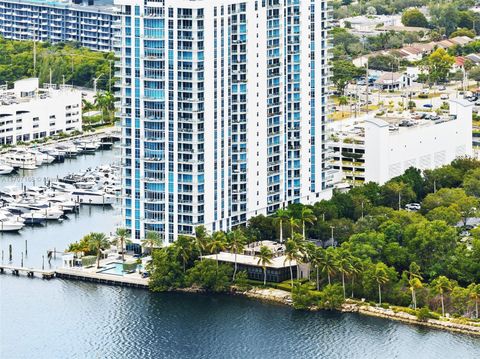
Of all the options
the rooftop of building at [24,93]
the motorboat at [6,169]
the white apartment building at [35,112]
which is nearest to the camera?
the motorboat at [6,169]

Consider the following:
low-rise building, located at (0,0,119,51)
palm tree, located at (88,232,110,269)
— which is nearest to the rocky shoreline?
palm tree, located at (88,232,110,269)

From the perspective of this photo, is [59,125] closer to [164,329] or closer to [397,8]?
[164,329]

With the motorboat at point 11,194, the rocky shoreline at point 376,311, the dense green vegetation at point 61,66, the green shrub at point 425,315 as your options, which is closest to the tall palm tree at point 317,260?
the rocky shoreline at point 376,311

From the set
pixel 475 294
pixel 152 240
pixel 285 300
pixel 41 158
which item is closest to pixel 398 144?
pixel 152 240

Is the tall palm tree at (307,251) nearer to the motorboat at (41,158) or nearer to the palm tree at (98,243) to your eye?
the palm tree at (98,243)

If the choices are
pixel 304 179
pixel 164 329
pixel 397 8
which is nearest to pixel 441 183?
pixel 304 179

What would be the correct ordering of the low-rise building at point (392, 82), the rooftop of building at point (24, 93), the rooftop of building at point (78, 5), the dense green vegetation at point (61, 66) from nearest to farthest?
the rooftop of building at point (24, 93) → the dense green vegetation at point (61, 66) → the low-rise building at point (392, 82) → the rooftop of building at point (78, 5)
